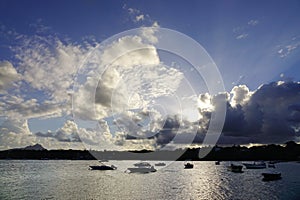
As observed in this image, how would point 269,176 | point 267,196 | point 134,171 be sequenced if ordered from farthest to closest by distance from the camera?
point 134,171, point 269,176, point 267,196

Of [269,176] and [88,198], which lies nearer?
[88,198]

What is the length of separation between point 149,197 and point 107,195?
1158 centimetres

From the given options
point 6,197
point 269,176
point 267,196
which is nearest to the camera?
point 6,197

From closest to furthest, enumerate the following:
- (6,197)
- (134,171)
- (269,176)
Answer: (6,197)
(269,176)
(134,171)

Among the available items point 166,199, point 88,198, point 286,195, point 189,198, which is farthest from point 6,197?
point 286,195

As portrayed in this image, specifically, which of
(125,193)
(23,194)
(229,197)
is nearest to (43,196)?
(23,194)

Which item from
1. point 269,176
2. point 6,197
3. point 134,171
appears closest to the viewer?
point 6,197

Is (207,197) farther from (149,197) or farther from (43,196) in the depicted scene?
(43,196)

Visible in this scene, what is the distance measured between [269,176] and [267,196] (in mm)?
51742

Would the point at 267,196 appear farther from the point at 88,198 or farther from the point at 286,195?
the point at 88,198

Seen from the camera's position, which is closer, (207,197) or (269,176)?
(207,197)

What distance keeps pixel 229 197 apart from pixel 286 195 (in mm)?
15680

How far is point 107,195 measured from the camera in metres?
82.9

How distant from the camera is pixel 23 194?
3258 inches
